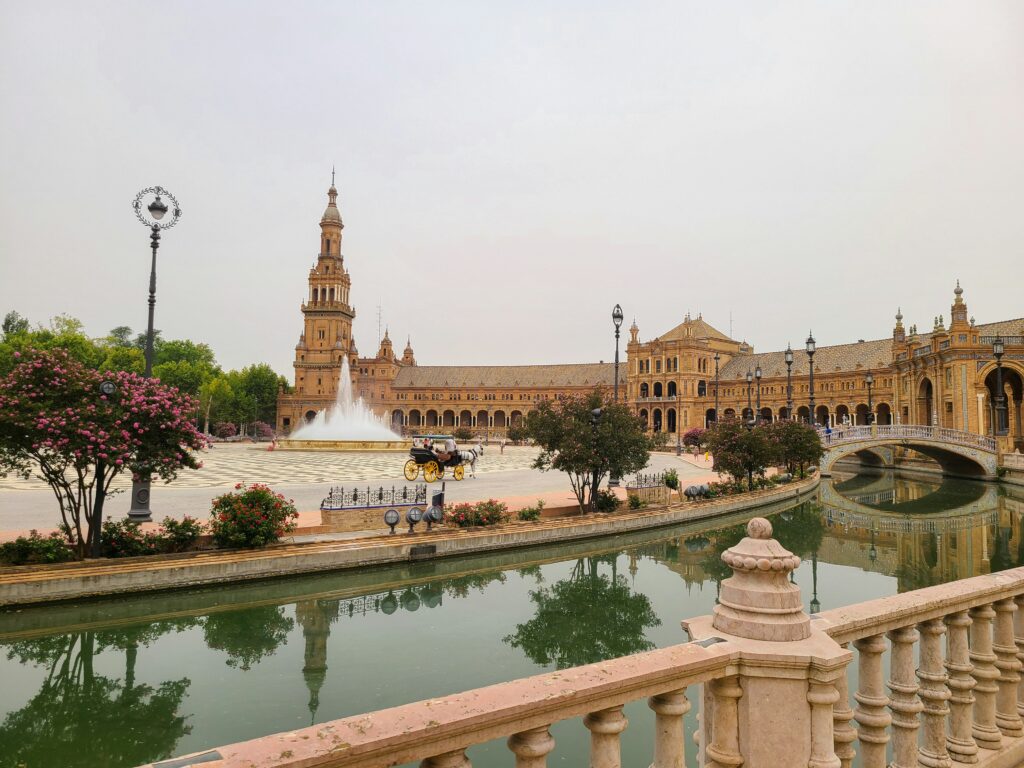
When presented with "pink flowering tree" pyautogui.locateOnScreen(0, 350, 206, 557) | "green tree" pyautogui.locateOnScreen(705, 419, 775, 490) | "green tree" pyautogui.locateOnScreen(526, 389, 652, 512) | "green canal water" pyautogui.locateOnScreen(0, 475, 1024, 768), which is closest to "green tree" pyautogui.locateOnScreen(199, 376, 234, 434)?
"green tree" pyautogui.locateOnScreen(705, 419, 775, 490)

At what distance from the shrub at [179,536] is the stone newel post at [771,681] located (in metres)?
13.1

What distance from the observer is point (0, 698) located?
25.8 ft

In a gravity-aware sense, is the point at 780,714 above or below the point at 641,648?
above

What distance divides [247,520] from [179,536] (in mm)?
1414

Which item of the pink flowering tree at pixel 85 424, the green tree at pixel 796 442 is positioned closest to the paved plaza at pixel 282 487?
the pink flowering tree at pixel 85 424

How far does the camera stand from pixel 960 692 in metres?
3.77

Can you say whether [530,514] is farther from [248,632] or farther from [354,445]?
[354,445]

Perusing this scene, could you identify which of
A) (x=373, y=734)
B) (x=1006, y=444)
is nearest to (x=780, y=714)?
(x=373, y=734)

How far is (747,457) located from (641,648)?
1817cm

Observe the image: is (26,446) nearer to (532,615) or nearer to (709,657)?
(532,615)

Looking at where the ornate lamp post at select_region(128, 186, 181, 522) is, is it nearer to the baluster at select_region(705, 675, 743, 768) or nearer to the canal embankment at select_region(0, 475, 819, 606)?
the canal embankment at select_region(0, 475, 819, 606)

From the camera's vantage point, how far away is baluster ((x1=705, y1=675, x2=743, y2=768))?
2.88 meters

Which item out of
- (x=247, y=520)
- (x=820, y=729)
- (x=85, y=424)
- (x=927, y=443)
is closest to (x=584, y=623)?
(x=247, y=520)

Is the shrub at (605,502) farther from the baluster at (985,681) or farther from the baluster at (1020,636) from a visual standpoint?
the baluster at (985,681)
